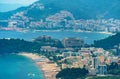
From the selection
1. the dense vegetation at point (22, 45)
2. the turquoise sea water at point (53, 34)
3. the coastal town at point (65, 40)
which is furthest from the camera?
the turquoise sea water at point (53, 34)

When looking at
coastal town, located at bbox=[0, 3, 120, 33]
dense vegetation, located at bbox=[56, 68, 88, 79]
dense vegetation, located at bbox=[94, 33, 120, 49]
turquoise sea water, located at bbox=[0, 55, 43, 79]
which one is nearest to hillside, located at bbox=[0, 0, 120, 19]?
coastal town, located at bbox=[0, 3, 120, 33]

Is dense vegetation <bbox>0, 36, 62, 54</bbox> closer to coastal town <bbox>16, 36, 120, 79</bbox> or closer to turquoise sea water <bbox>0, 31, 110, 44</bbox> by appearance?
coastal town <bbox>16, 36, 120, 79</bbox>

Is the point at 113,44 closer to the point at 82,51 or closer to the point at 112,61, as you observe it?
the point at 82,51

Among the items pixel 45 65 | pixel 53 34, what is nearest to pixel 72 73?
pixel 45 65

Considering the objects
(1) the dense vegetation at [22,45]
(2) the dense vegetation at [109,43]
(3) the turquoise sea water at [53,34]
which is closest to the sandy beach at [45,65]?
(1) the dense vegetation at [22,45]

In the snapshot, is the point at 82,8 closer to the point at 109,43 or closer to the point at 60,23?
the point at 60,23

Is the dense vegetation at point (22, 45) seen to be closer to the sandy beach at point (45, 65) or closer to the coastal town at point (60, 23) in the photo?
the sandy beach at point (45, 65)
